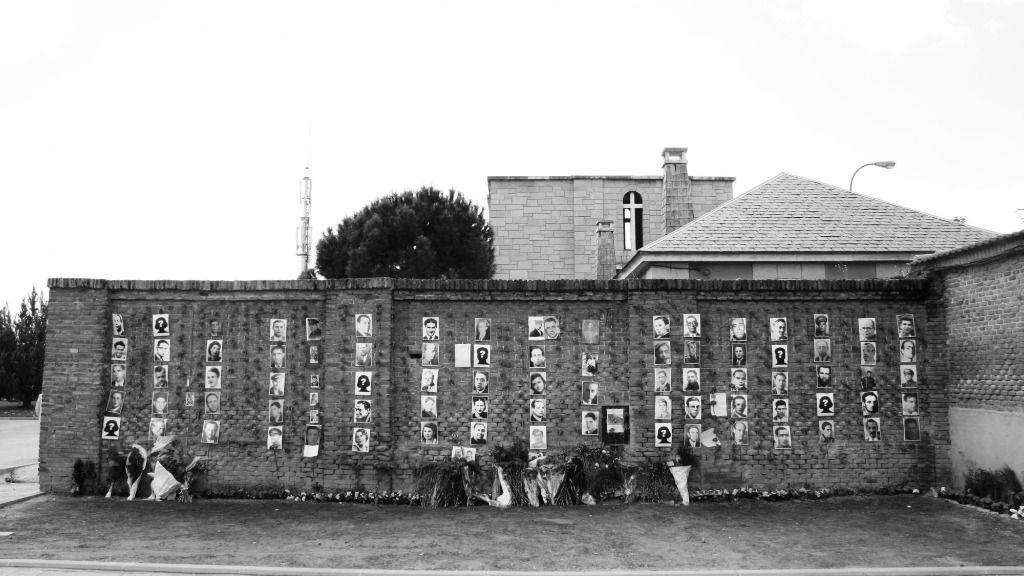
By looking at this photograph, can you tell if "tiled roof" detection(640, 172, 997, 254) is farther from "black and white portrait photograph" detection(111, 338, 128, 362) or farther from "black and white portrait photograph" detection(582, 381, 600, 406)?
"black and white portrait photograph" detection(111, 338, 128, 362)

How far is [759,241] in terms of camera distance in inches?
624

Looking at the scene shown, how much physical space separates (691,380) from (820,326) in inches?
84.0

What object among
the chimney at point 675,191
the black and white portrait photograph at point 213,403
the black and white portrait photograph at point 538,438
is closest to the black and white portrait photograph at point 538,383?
the black and white portrait photograph at point 538,438

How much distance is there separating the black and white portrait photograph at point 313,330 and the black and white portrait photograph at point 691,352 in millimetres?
5441

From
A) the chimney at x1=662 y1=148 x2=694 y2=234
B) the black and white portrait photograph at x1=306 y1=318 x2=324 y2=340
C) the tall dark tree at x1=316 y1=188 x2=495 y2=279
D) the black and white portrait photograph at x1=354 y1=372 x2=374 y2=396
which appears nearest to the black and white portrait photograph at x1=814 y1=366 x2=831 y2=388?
the black and white portrait photograph at x1=354 y1=372 x2=374 y2=396

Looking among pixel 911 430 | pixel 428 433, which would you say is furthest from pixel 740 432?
pixel 428 433

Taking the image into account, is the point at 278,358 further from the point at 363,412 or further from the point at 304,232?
the point at 304,232

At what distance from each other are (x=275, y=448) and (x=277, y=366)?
1.21 m

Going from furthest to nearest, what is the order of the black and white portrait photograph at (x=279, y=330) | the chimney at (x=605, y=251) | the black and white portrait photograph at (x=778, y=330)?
the chimney at (x=605, y=251) → the black and white portrait photograph at (x=279, y=330) → the black and white portrait photograph at (x=778, y=330)

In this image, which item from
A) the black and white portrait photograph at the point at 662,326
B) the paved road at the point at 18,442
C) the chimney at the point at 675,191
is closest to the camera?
the black and white portrait photograph at the point at 662,326

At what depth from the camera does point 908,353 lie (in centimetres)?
1102

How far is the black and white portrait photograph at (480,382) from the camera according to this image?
35.7 ft

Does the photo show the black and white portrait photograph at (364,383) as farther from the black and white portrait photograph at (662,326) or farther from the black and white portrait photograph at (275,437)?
the black and white portrait photograph at (662,326)

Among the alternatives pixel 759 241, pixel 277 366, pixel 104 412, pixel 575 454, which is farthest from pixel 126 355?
pixel 759 241
